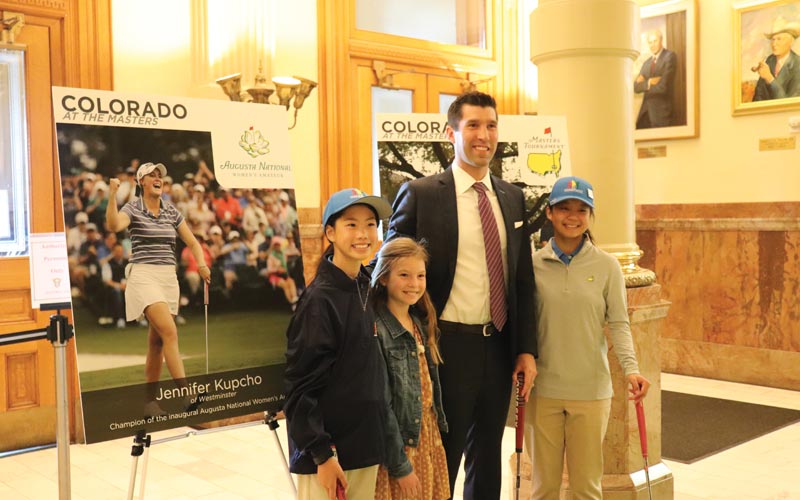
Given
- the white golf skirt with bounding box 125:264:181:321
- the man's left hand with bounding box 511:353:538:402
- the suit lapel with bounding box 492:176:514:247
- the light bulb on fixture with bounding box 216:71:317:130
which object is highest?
the light bulb on fixture with bounding box 216:71:317:130

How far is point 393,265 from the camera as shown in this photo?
2.55m

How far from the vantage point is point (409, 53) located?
664cm

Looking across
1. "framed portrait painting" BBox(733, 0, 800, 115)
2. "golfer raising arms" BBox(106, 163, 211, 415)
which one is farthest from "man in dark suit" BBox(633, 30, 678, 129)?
"golfer raising arms" BBox(106, 163, 211, 415)

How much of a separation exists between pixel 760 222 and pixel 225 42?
447 cm

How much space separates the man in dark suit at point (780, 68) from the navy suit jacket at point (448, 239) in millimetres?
4686

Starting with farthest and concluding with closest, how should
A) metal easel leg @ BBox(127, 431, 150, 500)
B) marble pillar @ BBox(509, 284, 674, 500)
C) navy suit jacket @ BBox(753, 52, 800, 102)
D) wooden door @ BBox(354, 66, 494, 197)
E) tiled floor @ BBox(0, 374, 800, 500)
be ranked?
navy suit jacket @ BBox(753, 52, 800, 102)
wooden door @ BBox(354, 66, 494, 197)
tiled floor @ BBox(0, 374, 800, 500)
marble pillar @ BBox(509, 284, 674, 500)
metal easel leg @ BBox(127, 431, 150, 500)

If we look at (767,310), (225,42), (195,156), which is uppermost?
(225,42)

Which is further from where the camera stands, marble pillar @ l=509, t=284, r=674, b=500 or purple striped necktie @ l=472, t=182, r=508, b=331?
marble pillar @ l=509, t=284, r=674, b=500

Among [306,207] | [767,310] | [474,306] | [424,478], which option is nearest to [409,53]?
[306,207]

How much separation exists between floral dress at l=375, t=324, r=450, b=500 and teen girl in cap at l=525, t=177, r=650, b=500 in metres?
0.49

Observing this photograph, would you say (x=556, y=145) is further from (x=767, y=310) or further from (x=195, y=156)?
(x=767, y=310)

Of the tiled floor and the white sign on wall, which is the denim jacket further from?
the tiled floor

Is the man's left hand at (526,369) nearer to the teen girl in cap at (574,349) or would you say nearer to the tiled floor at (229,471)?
the teen girl in cap at (574,349)

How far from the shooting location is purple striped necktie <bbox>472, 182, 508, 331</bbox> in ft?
9.23
